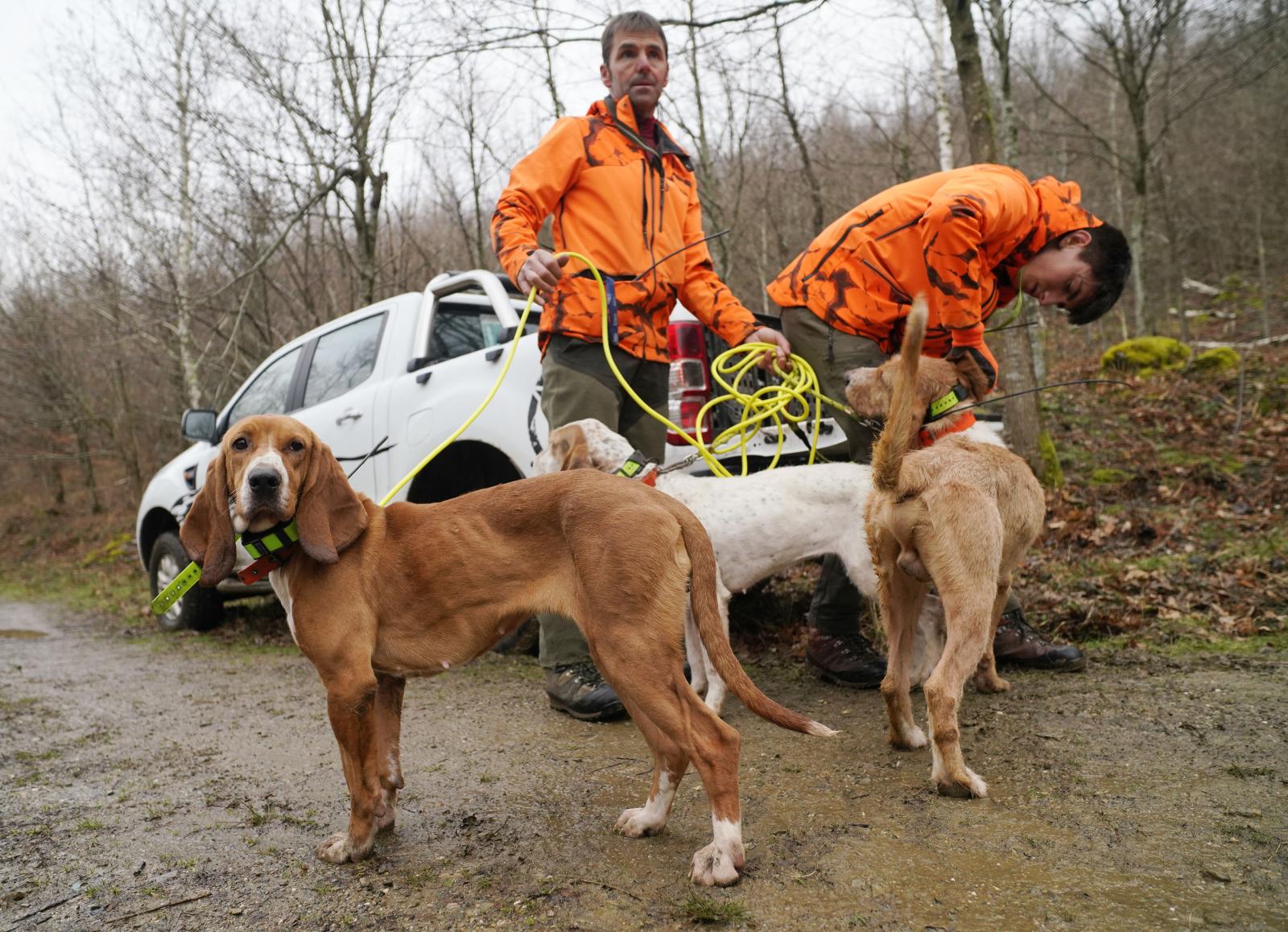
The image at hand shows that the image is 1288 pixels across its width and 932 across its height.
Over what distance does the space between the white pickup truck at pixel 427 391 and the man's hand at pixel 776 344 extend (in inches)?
23.8

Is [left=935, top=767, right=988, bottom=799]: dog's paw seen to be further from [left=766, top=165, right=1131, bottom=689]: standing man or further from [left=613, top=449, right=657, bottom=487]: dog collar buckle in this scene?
[left=613, top=449, right=657, bottom=487]: dog collar buckle

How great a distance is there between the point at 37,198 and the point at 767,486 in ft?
59.2

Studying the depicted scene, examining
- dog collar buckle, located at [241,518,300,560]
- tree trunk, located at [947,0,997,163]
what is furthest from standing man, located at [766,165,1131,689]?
tree trunk, located at [947,0,997,163]

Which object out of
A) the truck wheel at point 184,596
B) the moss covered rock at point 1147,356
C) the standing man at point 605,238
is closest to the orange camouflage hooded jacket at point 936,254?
the standing man at point 605,238

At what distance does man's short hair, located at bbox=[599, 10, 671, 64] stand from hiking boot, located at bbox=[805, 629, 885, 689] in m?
2.94

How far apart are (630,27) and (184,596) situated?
617 centimetres

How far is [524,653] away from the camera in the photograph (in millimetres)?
5543

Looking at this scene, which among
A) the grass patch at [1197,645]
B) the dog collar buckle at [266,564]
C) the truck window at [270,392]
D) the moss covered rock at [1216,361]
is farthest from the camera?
the moss covered rock at [1216,361]

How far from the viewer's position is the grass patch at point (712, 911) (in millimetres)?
2066

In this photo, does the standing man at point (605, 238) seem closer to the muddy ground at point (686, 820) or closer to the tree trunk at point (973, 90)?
the muddy ground at point (686, 820)

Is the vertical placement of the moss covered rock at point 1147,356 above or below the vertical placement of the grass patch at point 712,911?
above

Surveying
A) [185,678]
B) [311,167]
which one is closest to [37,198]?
[311,167]

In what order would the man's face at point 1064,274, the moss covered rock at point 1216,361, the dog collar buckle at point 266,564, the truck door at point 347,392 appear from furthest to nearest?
the moss covered rock at point 1216,361, the truck door at point 347,392, the man's face at point 1064,274, the dog collar buckle at point 266,564

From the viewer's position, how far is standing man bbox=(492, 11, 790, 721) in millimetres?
3709
